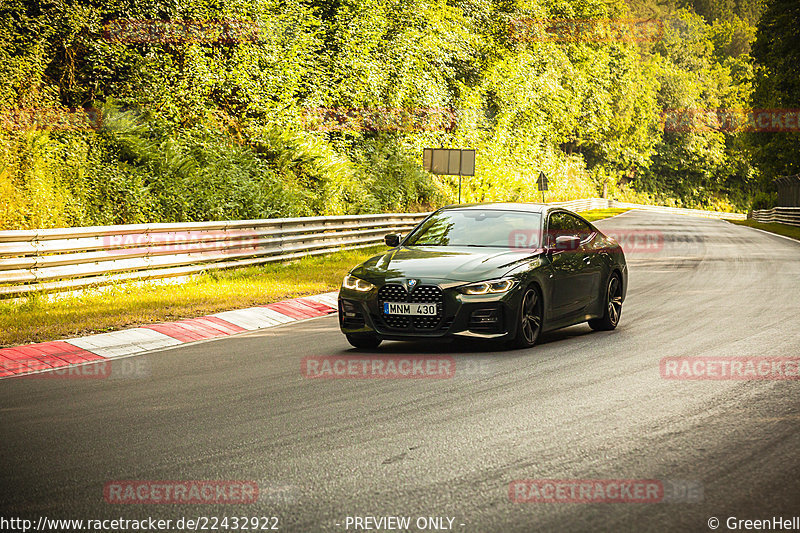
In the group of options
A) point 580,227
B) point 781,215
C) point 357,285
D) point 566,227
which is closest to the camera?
point 357,285

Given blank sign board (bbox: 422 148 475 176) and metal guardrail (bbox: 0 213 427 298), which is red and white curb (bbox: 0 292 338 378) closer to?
metal guardrail (bbox: 0 213 427 298)

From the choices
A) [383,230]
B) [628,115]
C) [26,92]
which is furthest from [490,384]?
[628,115]

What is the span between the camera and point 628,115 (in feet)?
278

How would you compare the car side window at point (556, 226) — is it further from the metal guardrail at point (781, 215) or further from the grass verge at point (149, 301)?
the metal guardrail at point (781, 215)

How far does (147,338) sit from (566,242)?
5.09m

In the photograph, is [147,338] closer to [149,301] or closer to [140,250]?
[149,301]

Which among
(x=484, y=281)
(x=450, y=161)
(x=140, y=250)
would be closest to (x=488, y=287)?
(x=484, y=281)

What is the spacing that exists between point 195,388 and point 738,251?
23.4 metres

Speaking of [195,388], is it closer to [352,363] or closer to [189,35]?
[352,363]

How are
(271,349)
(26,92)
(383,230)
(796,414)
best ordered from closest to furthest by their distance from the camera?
(796,414) < (271,349) < (26,92) < (383,230)

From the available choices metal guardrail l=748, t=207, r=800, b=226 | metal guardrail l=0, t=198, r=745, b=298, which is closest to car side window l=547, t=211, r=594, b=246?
metal guardrail l=0, t=198, r=745, b=298

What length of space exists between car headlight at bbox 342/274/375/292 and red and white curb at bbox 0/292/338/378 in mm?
2322

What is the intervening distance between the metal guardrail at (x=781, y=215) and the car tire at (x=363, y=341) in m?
41.9

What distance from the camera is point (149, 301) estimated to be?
1320cm
